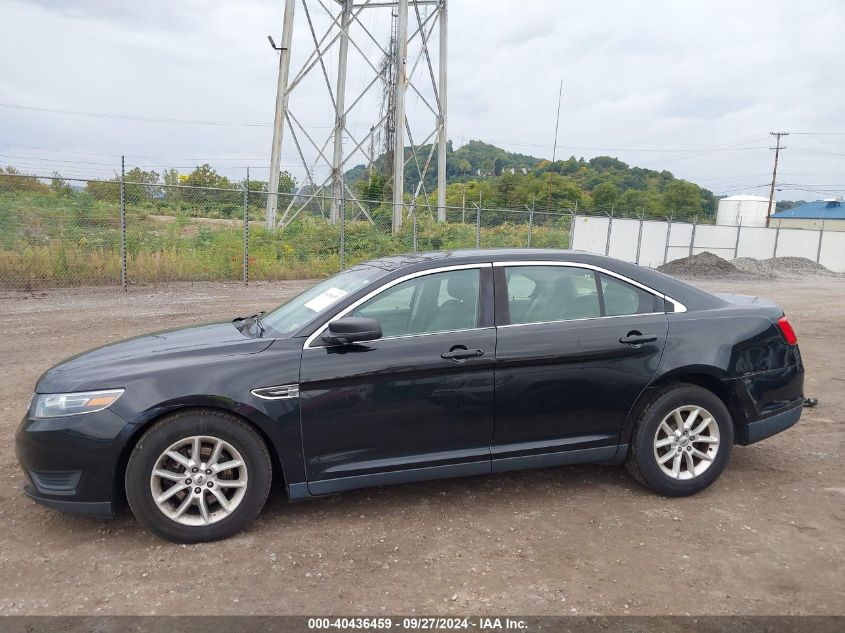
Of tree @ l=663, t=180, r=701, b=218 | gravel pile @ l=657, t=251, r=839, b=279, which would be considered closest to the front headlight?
gravel pile @ l=657, t=251, r=839, b=279

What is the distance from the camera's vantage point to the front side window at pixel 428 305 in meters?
3.94

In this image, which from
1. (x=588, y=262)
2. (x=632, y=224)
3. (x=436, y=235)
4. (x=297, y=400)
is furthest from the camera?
(x=632, y=224)

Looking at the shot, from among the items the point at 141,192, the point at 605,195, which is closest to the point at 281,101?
the point at 141,192

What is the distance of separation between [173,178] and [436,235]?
8.99 metres

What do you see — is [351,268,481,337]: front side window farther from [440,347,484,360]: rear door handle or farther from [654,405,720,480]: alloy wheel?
[654,405,720,480]: alloy wheel

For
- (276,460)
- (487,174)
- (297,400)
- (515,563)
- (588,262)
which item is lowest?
(515,563)

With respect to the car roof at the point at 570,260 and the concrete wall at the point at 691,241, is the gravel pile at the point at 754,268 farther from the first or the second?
the car roof at the point at 570,260

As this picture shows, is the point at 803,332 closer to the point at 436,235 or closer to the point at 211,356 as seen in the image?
the point at 211,356

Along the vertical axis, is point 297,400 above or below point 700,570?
above

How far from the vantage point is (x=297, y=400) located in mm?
3627

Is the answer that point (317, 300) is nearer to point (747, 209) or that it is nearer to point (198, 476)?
point (198, 476)

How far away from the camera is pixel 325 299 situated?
421 centimetres

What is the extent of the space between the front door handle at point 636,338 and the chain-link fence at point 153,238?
11307 millimetres

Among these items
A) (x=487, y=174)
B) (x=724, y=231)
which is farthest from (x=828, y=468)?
(x=487, y=174)
